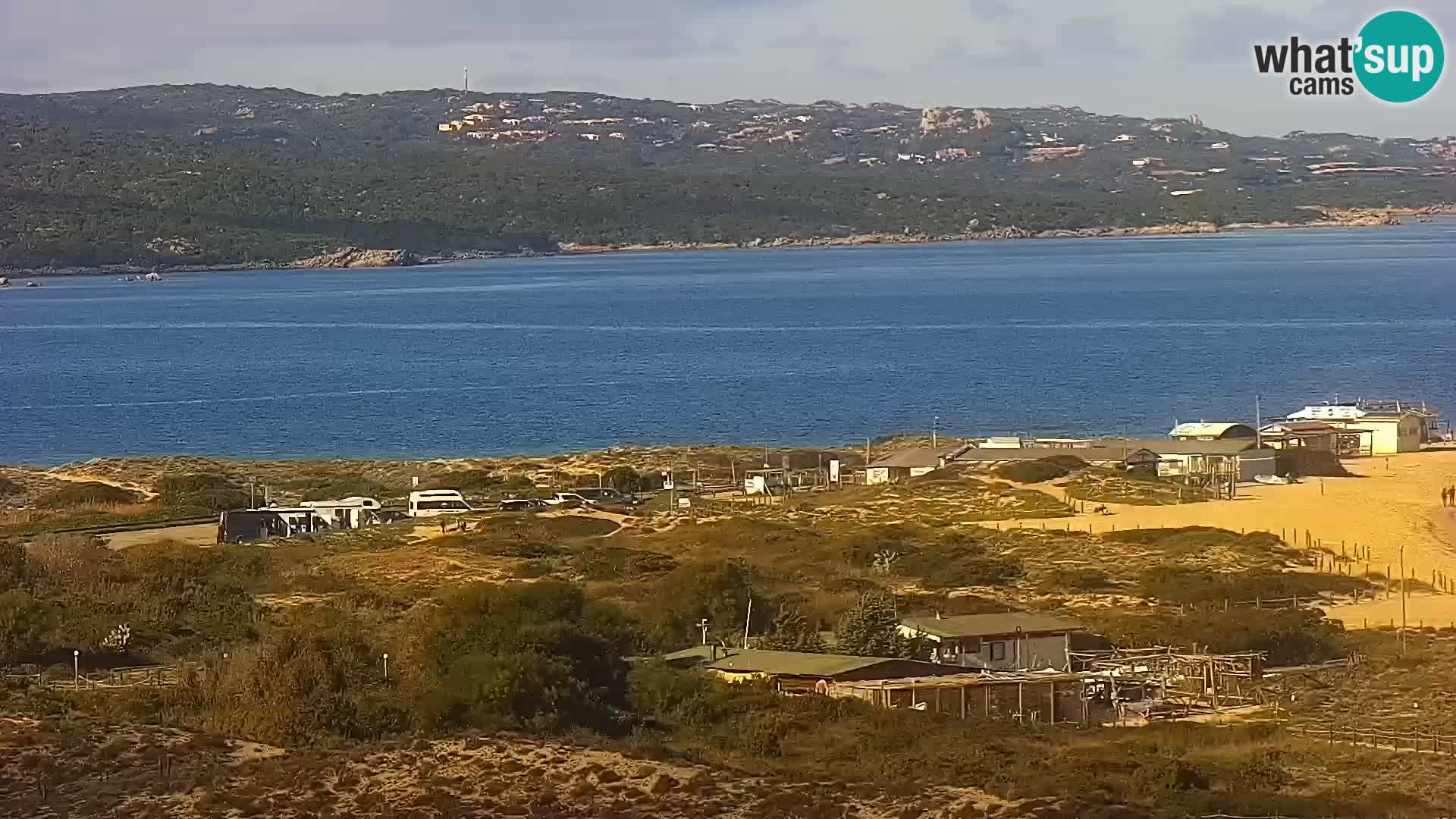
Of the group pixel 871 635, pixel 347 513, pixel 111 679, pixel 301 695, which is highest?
pixel 301 695

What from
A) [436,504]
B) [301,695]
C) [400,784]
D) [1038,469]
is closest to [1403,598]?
[1038,469]

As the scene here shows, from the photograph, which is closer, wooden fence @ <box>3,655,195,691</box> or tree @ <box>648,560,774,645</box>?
wooden fence @ <box>3,655,195,691</box>

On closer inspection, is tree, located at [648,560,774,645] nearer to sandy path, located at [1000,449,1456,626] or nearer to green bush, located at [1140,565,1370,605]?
green bush, located at [1140,565,1370,605]

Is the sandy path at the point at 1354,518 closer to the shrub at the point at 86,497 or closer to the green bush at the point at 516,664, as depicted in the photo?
the green bush at the point at 516,664

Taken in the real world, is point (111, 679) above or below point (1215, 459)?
above

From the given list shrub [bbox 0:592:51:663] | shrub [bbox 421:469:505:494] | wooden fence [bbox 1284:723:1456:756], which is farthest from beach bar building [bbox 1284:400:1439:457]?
shrub [bbox 0:592:51:663]

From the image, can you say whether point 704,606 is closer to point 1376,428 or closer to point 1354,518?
point 1354,518
